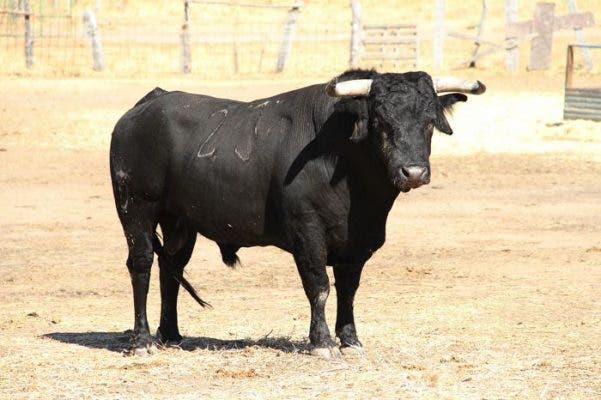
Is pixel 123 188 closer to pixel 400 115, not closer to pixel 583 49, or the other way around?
pixel 400 115

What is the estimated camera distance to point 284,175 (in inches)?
335

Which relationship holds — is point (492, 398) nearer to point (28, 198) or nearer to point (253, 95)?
point (28, 198)

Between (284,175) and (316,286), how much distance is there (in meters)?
0.77

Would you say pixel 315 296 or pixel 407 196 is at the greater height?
pixel 315 296

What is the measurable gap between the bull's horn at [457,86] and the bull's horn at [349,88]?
48 cm

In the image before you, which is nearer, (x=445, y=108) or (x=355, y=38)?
(x=445, y=108)

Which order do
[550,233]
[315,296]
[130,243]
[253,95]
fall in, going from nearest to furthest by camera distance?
[315,296], [130,243], [550,233], [253,95]

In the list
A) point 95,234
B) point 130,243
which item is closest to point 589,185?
point 95,234

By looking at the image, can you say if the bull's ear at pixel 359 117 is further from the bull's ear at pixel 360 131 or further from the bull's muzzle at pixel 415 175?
the bull's muzzle at pixel 415 175

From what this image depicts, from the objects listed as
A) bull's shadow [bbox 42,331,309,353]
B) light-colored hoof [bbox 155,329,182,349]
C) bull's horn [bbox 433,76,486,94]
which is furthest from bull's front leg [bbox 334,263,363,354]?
bull's horn [bbox 433,76,486,94]

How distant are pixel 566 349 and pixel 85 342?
354 cm

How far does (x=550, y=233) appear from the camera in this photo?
48.0 feet

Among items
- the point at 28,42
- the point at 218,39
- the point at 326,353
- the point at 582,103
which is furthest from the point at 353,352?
the point at 218,39

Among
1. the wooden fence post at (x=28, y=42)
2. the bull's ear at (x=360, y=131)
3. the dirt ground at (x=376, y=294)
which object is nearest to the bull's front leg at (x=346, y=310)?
the dirt ground at (x=376, y=294)
